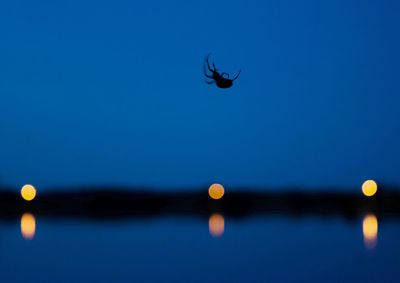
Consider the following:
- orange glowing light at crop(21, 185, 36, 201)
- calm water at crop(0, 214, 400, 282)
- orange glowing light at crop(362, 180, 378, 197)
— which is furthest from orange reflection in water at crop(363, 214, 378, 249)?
orange glowing light at crop(21, 185, 36, 201)

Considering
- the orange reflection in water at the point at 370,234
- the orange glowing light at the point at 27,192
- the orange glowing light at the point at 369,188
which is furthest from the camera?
the orange glowing light at the point at 27,192

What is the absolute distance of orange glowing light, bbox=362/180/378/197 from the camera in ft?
59.3

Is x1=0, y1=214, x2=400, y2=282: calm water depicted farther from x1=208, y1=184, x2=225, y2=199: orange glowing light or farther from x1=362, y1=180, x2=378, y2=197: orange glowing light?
x1=208, y1=184, x2=225, y2=199: orange glowing light

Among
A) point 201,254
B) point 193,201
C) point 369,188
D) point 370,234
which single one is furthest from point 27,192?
point 201,254

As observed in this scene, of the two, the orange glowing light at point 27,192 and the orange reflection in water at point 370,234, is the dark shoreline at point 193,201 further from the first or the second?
the orange reflection in water at point 370,234

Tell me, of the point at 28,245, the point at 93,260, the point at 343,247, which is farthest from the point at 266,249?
the point at 28,245

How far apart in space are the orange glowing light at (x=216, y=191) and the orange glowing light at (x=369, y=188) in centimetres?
414

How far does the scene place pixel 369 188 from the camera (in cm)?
1808

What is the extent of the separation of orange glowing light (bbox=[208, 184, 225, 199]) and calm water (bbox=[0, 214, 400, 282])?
7.74 metres

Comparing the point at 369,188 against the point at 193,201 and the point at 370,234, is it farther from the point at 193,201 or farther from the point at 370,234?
the point at 370,234

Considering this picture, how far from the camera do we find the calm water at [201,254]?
531 centimetres

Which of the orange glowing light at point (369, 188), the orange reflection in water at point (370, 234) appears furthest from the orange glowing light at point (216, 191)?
the orange reflection in water at point (370, 234)

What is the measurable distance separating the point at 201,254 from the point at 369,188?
1216 centimetres

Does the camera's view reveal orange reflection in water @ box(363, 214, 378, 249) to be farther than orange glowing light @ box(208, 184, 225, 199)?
No
